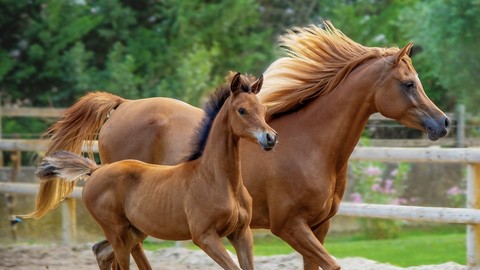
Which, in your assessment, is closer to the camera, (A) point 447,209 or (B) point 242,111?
(B) point 242,111

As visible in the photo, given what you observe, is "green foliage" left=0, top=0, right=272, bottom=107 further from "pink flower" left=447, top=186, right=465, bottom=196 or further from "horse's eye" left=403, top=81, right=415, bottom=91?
"horse's eye" left=403, top=81, right=415, bottom=91

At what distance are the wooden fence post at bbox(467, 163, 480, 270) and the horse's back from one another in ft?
6.86

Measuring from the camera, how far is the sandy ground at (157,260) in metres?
7.23

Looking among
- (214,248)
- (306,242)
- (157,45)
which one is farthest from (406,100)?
(157,45)

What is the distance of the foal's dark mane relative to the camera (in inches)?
204

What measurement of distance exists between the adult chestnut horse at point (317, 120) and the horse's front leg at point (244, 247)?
0.53 m

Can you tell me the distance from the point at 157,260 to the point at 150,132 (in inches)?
74.4

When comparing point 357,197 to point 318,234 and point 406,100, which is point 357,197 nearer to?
point 318,234

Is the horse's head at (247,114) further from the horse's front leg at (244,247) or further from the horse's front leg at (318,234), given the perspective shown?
the horse's front leg at (318,234)

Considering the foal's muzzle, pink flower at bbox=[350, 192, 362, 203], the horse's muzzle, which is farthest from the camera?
pink flower at bbox=[350, 192, 362, 203]

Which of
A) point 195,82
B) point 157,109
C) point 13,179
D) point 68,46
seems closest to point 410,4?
point 195,82

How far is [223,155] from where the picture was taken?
5043 mm

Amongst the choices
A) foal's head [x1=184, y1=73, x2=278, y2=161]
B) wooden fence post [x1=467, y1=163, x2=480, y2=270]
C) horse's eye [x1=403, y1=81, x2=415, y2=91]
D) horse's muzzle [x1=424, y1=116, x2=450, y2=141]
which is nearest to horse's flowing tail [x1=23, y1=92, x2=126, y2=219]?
foal's head [x1=184, y1=73, x2=278, y2=161]

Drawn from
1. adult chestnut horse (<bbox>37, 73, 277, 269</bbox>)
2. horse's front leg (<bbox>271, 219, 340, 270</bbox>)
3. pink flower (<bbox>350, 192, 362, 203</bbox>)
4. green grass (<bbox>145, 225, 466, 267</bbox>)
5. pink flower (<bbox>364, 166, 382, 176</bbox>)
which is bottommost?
green grass (<bbox>145, 225, 466, 267</bbox>)
